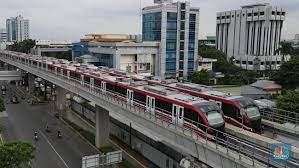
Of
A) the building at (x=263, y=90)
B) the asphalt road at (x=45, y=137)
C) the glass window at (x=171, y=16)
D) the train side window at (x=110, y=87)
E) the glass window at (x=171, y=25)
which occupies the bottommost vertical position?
the asphalt road at (x=45, y=137)

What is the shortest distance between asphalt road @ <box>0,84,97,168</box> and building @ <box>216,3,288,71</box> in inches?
3439

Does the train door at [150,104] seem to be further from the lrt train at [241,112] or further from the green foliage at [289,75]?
the green foliage at [289,75]

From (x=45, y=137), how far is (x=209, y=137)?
32.2 meters

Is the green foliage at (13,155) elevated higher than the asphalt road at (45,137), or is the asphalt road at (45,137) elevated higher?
the green foliage at (13,155)

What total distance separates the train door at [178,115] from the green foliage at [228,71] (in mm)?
71982

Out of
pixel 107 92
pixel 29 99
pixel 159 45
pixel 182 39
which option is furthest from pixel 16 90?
pixel 107 92

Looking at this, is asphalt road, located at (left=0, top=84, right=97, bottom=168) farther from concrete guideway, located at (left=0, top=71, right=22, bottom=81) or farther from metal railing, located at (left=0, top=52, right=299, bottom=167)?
concrete guideway, located at (left=0, top=71, right=22, bottom=81)

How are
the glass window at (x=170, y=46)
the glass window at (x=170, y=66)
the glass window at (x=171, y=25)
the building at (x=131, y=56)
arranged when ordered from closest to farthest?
1. the building at (x=131, y=56)
2. the glass window at (x=171, y=25)
3. the glass window at (x=170, y=46)
4. the glass window at (x=170, y=66)

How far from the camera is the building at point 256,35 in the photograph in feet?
385

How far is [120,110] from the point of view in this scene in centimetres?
3195

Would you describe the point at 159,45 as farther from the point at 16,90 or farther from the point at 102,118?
the point at 102,118

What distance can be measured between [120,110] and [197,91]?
8.66 metres

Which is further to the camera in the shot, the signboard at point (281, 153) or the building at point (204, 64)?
the building at point (204, 64)

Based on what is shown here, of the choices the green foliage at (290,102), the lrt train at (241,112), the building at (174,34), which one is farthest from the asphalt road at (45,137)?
the building at (174,34)
